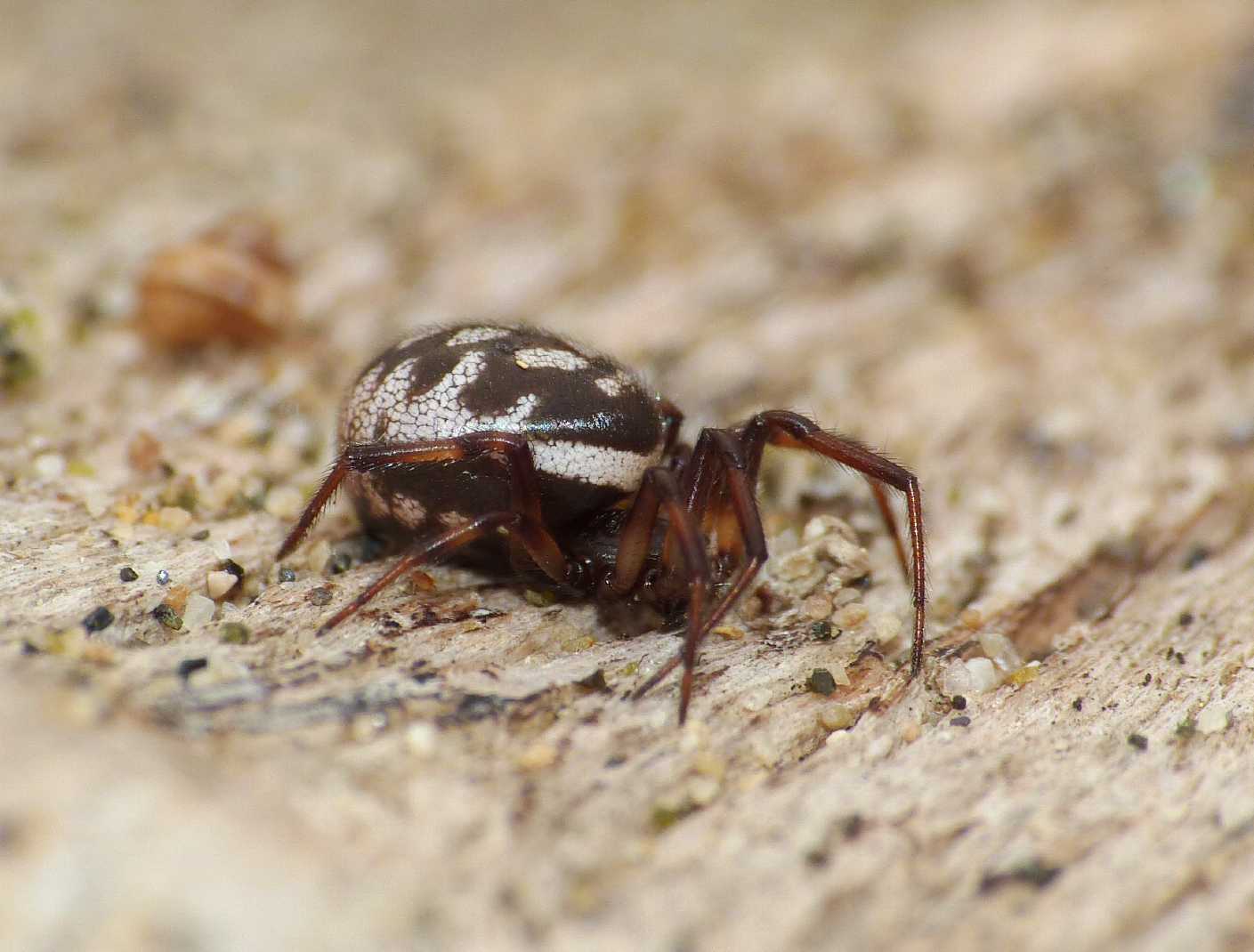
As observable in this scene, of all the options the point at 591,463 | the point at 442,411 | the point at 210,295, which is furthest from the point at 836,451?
the point at 210,295

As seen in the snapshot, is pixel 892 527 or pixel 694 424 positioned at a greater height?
pixel 694 424

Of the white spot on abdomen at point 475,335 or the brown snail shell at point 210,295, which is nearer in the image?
the white spot on abdomen at point 475,335

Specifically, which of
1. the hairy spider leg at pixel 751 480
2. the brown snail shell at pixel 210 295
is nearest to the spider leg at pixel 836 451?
the hairy spider leg at pixel 751 480

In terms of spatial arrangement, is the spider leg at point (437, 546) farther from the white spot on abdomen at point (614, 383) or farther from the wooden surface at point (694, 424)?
the white spot on abdomen at point (614, 383)

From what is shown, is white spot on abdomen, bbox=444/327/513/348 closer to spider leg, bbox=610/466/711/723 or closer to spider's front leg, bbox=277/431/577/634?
spider's front leg, bbox=277/431/577/634

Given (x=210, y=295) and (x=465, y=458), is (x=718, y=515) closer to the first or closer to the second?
(x=465, y=458)

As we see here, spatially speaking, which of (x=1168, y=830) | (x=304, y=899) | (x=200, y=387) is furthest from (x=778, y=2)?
(x=304, y=899)

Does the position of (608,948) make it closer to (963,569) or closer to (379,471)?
(379,471)
